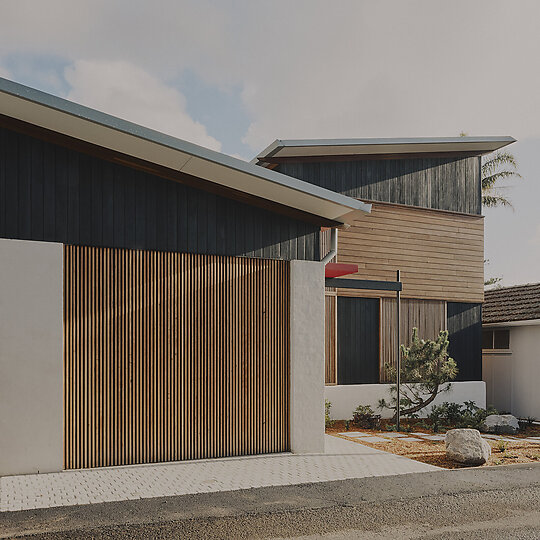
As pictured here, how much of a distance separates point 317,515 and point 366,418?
7.14 metres

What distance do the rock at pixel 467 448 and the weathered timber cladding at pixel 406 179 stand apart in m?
6.59

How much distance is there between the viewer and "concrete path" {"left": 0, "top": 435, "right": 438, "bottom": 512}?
7.09 metres

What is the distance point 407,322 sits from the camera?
15508 millimetres

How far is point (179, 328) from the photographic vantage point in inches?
360

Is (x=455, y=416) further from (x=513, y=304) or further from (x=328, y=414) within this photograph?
(x=513, y=304)

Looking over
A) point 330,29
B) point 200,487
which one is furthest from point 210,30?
point 200,487

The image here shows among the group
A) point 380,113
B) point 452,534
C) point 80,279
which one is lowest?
point 452,534

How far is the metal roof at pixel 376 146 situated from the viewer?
541 inches

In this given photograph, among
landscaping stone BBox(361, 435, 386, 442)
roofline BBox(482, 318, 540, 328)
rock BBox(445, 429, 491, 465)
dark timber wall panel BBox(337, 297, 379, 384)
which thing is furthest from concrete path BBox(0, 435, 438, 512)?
roofline BBox(482, 318, 540, 328)

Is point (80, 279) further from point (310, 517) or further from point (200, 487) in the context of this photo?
point (310, 517)

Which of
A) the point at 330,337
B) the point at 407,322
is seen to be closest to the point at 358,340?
the point at 330,337

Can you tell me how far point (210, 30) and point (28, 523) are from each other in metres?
9.39

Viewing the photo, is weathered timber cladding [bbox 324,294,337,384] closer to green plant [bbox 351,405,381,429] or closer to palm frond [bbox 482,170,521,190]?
green plant [bbox 351,405,381,429]

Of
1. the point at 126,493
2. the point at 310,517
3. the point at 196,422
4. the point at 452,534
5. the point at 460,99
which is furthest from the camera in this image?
the point at 460,99
